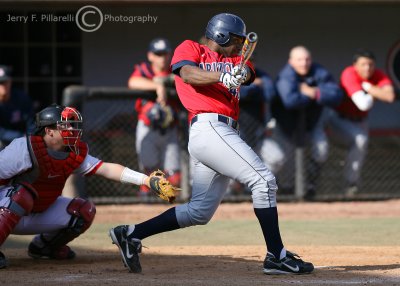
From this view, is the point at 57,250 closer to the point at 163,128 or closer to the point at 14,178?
the point at 14,178

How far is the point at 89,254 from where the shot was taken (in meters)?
7.25

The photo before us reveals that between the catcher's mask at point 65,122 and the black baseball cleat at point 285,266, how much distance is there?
1.49 m

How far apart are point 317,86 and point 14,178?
4.52 meters

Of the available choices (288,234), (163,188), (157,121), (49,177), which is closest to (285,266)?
(163,188)

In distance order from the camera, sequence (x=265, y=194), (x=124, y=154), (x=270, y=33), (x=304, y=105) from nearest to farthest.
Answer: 1. (x=265, y=194)
2. (x=304, y=105)
3. (x=124, y=154)
4. (x=270, y=33)

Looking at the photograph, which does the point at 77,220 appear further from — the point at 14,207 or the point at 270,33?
the point at 270,33

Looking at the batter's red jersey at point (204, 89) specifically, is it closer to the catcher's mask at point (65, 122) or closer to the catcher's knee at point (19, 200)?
the catcher's mask at point (65, 122)

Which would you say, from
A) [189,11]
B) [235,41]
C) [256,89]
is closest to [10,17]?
[189,11]

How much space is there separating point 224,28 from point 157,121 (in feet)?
13.4

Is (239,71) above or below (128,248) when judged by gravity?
above

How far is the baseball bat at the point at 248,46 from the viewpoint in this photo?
570 cm

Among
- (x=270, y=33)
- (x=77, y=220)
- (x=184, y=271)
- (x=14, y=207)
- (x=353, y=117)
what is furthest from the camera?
(x=270, y=33)

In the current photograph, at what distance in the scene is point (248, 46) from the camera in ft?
18.9
